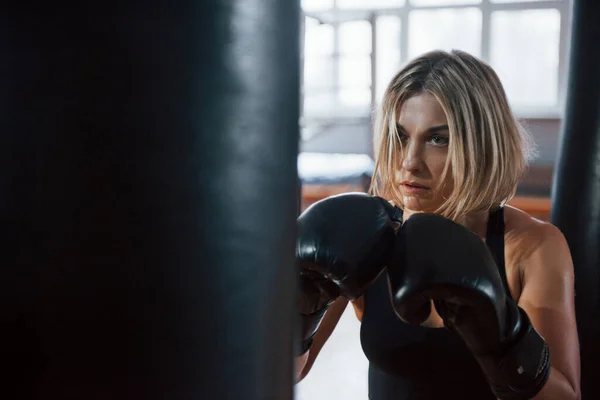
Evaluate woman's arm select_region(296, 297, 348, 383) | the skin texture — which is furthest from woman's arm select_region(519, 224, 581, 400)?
woman's arm select_region(296, 297, 348, 383)

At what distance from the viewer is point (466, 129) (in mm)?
1096

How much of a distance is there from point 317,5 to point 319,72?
29.0 inches

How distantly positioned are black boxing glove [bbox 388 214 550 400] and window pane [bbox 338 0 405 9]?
5772 mm

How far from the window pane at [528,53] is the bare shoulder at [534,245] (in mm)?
5003

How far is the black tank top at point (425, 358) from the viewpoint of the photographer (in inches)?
44.9

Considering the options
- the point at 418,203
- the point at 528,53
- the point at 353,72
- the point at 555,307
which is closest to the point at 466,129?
the point at 418,203

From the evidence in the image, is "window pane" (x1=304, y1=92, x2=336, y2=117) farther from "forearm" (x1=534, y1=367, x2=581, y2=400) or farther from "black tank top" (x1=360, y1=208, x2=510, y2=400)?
"forearm" (x1=534, y1=367, x2=581, y2=400)

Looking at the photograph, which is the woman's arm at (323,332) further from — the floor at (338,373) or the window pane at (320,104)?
the window pane at (320,104)

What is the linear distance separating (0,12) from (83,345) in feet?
0.57

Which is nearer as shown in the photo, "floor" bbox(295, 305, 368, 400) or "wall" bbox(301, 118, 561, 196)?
"floor" bbox(295, 305, 368, 400)

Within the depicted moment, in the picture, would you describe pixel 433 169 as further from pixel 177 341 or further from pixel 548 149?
pixel 548 149

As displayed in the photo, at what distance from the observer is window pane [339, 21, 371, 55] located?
6461mm

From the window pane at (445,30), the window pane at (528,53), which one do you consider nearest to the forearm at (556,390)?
the window pane at (528,53)

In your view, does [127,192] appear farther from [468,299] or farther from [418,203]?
[418,203]
